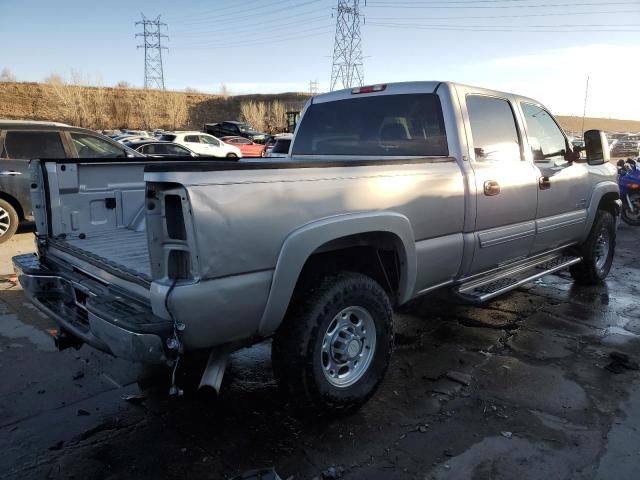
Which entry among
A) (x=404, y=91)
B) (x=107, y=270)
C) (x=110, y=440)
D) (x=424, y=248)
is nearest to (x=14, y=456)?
(x=110, y=440)

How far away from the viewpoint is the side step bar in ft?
12.5

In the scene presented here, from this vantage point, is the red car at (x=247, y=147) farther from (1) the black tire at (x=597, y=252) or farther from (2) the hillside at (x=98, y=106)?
(2) the hillside at (x=98, y=106)

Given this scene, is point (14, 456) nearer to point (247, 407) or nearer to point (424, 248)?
point (247, 407)

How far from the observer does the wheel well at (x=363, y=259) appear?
2934 millimetres

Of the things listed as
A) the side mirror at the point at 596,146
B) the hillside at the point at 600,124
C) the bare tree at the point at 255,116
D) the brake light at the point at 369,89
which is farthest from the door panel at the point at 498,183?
the hillside at the point at 600,124

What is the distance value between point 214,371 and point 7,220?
7.00 meters

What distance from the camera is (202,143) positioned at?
24.8 metres

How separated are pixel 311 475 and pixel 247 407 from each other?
0.82 metres

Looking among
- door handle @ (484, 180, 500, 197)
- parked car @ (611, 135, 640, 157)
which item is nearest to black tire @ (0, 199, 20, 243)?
door handle @ (484, 180, 500, 197)

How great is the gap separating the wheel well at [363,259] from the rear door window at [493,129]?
1.16 metres

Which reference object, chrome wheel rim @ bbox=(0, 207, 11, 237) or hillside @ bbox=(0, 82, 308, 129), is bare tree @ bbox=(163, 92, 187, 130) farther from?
chrome wheel rim @ bbox=(0, 207, 11, 237)

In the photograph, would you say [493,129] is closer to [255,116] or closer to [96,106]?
[255,116]

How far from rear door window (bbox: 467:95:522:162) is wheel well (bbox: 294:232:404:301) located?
116 centimetres

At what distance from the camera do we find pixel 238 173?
2.31 meters
